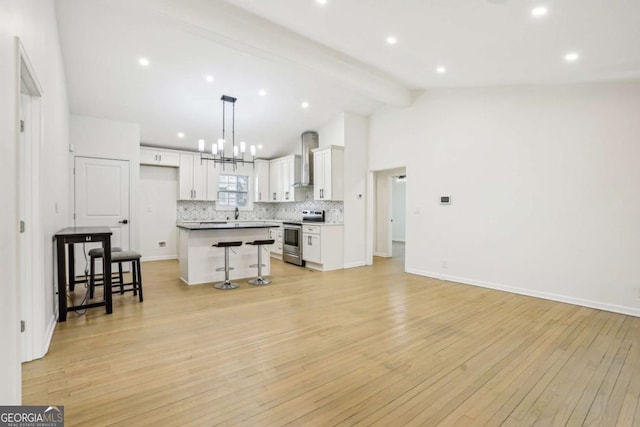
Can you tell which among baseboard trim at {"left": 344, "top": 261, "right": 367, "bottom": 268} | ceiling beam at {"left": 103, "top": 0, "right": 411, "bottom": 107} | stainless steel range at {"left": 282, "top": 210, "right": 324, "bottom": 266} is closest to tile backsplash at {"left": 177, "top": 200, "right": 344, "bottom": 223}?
stainless steel range at {"left": 282, "top": 210, "right": 324, "bottom": 266}

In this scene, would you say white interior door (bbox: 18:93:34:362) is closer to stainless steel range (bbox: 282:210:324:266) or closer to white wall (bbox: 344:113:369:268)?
stainless steel range (bbox: 282:210:324:266)

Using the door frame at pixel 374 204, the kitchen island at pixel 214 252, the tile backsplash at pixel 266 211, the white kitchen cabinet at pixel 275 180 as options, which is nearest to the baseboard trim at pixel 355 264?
the door frame at pixel 374 204

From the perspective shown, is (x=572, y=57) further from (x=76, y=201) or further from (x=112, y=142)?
(x=76, y=201)

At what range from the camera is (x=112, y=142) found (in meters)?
5.57

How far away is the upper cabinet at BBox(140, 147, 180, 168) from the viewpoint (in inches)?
263

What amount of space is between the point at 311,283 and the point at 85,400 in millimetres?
3351

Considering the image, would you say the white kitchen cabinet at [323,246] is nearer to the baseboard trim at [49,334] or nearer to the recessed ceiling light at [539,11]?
the baseboard trim at [49,334]

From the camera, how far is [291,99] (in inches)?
225

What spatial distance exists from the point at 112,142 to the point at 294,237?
397cm

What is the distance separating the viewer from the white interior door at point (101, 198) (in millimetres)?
5312

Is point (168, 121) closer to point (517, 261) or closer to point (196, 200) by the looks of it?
point (196, 200)

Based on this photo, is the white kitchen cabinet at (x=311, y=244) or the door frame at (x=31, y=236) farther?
the white kitchen cabinet at (x=311, y=244)

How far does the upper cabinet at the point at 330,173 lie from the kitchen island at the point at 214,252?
1.63m

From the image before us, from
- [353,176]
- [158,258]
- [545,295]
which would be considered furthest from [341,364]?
[158,258]
